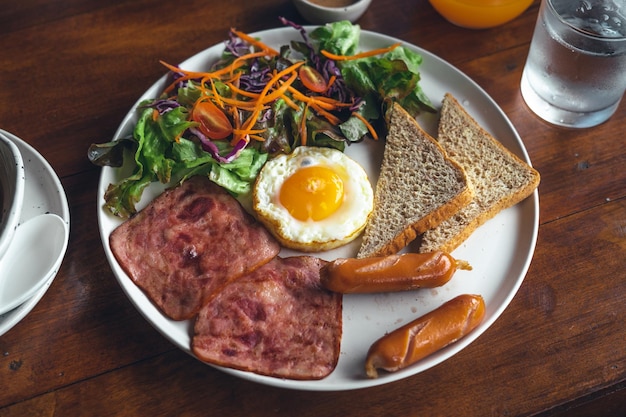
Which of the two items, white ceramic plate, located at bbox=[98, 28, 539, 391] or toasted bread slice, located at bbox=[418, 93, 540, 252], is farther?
toasted bread slice, located at bbox=[418, 93, 540, 252]

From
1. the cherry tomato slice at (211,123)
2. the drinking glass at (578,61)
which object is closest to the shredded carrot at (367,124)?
the cherry tomato slice at (211,123)

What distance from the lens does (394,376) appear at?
7.32ft

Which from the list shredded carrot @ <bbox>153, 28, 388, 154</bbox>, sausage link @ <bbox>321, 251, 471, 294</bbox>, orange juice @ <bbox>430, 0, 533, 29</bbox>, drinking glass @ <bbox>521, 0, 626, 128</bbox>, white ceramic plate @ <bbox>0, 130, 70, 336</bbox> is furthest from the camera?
orange juice @ <bbox>430, 0, 533, 29</bbox>

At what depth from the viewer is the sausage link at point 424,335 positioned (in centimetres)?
220

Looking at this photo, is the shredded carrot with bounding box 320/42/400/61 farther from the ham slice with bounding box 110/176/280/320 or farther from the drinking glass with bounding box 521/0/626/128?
the ham slice with bounding box 110/176/280/320

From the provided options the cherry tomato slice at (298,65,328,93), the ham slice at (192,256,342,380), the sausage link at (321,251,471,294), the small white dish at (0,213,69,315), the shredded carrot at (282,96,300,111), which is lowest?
the ham slice at (192,256,342,380)

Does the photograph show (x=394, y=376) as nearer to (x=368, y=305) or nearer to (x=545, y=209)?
(x=368, y=305)

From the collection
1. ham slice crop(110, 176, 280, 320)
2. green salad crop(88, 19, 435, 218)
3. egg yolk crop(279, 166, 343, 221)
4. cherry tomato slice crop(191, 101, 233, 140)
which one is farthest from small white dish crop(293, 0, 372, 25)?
ham slice crop(110, 176, 280, 320)

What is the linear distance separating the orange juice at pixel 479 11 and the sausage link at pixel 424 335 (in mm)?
1700

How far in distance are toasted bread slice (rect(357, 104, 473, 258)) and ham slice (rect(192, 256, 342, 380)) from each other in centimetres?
30

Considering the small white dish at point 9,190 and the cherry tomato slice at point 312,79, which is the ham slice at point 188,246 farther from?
the cherry tomato slice at point 312,79

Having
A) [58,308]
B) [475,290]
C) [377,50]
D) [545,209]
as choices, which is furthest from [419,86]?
[58,308]

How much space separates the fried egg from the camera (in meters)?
2.62

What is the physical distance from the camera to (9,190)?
2322mm
